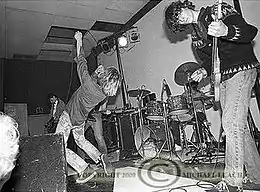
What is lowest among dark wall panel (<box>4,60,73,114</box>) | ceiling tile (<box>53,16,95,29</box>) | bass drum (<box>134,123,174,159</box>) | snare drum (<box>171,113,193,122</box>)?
bass drum (<box>134,123,174,159</box>)

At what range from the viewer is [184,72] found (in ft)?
8.02

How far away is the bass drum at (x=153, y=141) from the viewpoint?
232 centimetres

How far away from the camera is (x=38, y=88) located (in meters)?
2.15

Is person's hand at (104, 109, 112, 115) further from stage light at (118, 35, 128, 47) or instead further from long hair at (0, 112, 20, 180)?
→ long hair at (0, 112, 20, 180)

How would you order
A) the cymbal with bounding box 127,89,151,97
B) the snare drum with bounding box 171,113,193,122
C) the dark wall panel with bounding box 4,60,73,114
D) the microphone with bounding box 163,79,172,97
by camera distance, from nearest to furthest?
the dark wall panel with bounding box 4,60,73,114 < the snare drum with bounding box 171,113,193,122 < the cymbal with bounding box 127,89,151,97 < the microphone with bounding box 163,79,172,97

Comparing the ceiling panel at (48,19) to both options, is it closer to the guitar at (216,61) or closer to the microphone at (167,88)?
the microphone at (167,88)

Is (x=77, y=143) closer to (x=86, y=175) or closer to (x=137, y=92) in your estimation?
(x=86, y=175)

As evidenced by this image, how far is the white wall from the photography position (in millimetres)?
2564

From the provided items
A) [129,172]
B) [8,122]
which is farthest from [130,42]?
[8,122]

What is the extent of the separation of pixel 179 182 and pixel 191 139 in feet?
2.93

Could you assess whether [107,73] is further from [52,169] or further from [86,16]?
[52,169]

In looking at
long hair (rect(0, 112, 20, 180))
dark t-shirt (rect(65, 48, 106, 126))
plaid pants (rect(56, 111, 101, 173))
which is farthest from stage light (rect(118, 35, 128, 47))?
long hair (rect(0, 112, 20, 180))

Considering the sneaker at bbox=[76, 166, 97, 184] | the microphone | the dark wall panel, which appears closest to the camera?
the sneaker at bbox=[76, 166, 97, 184]

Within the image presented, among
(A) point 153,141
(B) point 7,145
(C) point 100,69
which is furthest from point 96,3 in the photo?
(B) point 7,145
